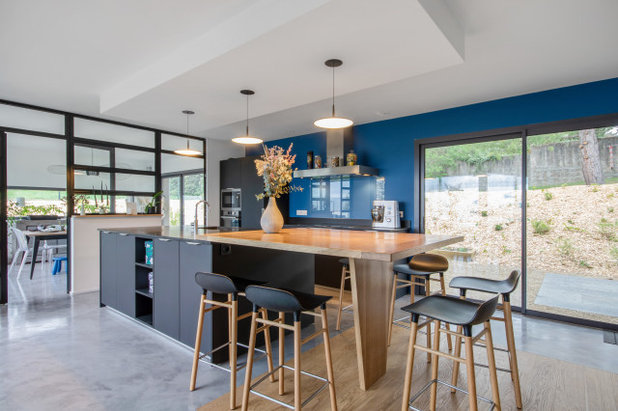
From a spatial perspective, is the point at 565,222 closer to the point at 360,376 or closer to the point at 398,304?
the point at 398,304

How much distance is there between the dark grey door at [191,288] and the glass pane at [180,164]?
12.3 feet

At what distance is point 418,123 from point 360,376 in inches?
143

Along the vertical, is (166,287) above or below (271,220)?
below

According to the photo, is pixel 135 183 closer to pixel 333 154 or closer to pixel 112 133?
pixel 112 133

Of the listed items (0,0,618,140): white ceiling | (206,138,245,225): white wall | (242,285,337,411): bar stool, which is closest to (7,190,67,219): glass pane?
(0,0,618,140): white ceiling

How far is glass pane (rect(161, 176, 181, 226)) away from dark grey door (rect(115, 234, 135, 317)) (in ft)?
11.5

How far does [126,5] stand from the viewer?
226 centimetres

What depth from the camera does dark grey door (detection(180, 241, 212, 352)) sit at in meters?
2.50

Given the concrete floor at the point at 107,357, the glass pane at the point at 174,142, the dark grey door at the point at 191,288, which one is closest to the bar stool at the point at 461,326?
the concrete floor at the point at 107,357

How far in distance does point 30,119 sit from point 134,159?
136 centimetres

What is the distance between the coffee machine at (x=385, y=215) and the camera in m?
4.67

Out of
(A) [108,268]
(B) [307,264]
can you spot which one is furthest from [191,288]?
(A) [108,268]

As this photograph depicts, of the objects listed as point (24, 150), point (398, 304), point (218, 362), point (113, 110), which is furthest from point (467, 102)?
point (24, 150)

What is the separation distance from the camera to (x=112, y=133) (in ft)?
16.7
